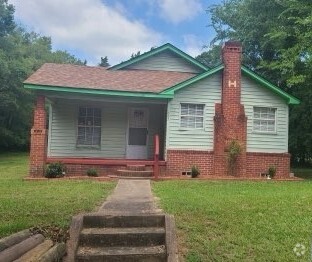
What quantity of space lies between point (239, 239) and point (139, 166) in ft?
30.1

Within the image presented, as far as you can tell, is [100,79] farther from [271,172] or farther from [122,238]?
[122,238]

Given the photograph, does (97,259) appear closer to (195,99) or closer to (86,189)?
(86,189)

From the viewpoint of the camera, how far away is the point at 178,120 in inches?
631

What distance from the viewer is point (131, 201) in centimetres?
902

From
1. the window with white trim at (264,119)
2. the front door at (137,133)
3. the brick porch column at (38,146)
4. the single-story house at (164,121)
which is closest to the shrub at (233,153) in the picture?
the single-story house at (164,121)

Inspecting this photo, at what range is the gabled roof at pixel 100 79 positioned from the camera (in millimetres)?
15367

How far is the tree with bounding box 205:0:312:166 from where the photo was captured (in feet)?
57.1

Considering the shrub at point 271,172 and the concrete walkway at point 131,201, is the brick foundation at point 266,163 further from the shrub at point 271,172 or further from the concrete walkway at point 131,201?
the concrete walkway at point 131,201

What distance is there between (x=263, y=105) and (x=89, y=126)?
23.1 ft

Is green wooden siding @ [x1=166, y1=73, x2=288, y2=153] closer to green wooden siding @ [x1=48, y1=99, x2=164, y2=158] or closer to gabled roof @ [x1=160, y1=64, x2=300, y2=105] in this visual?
gabled roof @ [x1=160, y1=64, x2=300, y2=105]

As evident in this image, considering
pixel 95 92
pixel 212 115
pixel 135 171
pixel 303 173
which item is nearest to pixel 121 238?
pixel 135 171

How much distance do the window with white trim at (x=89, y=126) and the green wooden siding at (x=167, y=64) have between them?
157 inches

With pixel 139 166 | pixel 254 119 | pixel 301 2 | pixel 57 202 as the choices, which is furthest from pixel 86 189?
pixel 301 2

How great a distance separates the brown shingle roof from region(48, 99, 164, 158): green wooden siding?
103 centimetres
